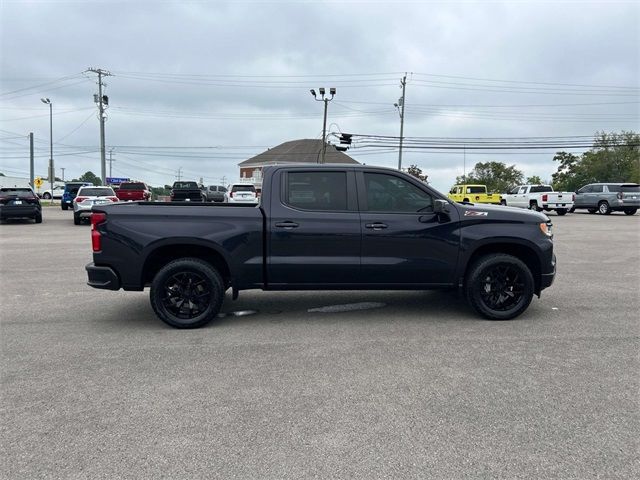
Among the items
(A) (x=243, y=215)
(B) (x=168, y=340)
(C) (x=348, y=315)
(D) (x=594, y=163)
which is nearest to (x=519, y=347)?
(C) (x=348, y=315)

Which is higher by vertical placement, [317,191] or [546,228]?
[317,191]

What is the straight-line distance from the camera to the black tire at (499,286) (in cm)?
593

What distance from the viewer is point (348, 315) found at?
6289 mm

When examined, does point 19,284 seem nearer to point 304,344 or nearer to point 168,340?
point 168,340

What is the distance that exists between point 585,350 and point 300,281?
3032 millimetres

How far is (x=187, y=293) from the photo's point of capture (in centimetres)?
575

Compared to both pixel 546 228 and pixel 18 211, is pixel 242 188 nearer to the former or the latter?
pixel 18 211

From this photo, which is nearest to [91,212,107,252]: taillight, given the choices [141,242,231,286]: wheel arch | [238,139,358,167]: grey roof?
[141,242,231,286]: wheel arch

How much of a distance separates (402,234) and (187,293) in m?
2.59

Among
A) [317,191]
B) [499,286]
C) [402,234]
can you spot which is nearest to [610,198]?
[499,286]

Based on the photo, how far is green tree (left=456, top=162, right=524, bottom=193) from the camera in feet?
322

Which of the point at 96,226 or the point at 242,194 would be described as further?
the point at 242,194

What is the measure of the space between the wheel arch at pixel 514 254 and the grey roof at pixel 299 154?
60049 millimetres

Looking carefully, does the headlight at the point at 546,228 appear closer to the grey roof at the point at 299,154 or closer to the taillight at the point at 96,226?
the taillight at the point at 96,226
